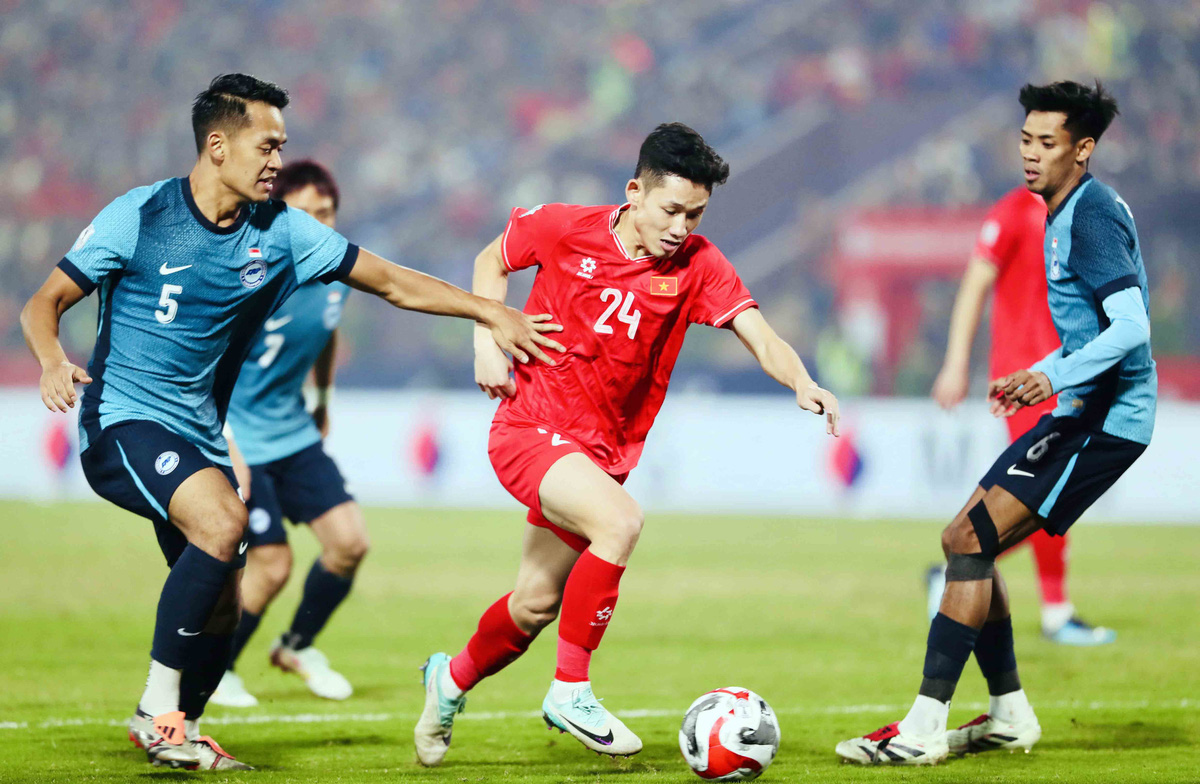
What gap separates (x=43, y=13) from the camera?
23406 millimetres

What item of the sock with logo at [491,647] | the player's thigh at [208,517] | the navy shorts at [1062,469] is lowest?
the sock with logo at [491,647]

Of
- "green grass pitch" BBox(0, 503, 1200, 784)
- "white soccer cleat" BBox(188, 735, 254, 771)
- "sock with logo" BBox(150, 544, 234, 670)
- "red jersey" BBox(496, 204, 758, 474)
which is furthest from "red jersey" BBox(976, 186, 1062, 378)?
"white soccer cleat" BBox(188, 735, 254, 771)

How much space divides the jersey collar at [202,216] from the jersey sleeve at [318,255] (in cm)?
18

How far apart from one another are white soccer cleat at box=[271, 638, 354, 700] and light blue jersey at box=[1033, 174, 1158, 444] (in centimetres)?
353

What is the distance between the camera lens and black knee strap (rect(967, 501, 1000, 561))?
4445 millimetres

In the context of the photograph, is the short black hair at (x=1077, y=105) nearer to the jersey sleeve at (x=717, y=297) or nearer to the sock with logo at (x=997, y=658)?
the jersey sleeve at (x=717, y=297)

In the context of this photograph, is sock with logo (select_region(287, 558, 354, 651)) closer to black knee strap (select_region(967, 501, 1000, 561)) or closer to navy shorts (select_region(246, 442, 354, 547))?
navy shorts (select_region(246, 442, 354, 547))

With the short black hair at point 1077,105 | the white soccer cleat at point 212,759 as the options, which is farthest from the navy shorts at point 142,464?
the short black hair at point 1077,105

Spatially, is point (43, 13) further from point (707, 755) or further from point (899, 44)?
→ point (707, 755)

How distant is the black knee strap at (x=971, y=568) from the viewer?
4480mm

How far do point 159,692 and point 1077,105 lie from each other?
12.4 ft

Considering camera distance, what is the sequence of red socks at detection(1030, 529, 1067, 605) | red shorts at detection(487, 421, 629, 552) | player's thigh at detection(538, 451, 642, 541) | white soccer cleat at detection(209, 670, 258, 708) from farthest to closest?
red socks at detection(1030, 529, 1067, 605), white soccer cleat at detection(209, 670, 258, 708), red shorts at detection(487, 421, 629, 552), player's thigh at detection(538, 451, 642, 541)

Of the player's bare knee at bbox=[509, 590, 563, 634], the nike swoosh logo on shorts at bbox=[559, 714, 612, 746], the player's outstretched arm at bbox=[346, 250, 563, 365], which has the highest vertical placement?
the player's outstretched arm at bbox=[346, 250, 563, 365]

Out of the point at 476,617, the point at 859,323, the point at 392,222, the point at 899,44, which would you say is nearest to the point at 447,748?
the point at 476,617
